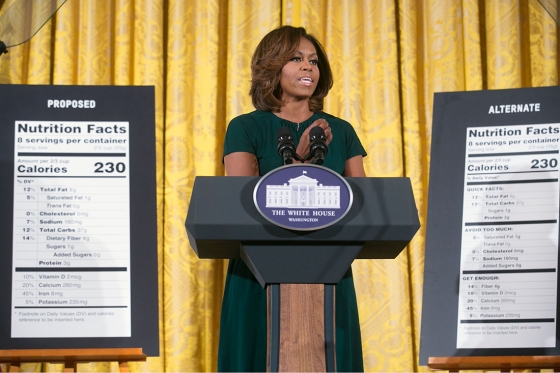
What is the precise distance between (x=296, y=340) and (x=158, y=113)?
2040 millimetres

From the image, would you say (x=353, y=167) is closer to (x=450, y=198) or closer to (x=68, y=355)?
(x=450, y=198)

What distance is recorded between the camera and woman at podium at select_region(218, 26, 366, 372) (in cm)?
198

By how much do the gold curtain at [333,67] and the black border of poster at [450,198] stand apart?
1.02m

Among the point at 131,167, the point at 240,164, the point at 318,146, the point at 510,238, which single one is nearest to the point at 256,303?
the point at 240,164

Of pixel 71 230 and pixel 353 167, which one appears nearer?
pixel 71 230

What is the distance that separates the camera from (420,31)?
11.2 feet

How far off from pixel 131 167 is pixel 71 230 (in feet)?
0.74

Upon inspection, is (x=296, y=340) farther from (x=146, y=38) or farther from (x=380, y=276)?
(x=146, y=38)

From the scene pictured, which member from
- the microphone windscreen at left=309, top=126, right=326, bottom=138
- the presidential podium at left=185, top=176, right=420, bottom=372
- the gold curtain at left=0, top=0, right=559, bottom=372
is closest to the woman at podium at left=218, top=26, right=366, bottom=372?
the microphone windscreen at left=309, top=126, right=326, bottom=138

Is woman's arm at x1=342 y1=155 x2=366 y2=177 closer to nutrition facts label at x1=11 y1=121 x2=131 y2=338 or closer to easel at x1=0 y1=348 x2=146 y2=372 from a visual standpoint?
nutrition facts label at x1=11 y1=121 x2=131 y2=338

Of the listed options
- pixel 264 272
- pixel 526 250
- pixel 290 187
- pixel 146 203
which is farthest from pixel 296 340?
pixel 526 250

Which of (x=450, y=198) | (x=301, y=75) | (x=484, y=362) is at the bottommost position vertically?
(x=484, y=362)

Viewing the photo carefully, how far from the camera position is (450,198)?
216 centimetres

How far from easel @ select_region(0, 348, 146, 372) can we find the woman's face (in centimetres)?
83
